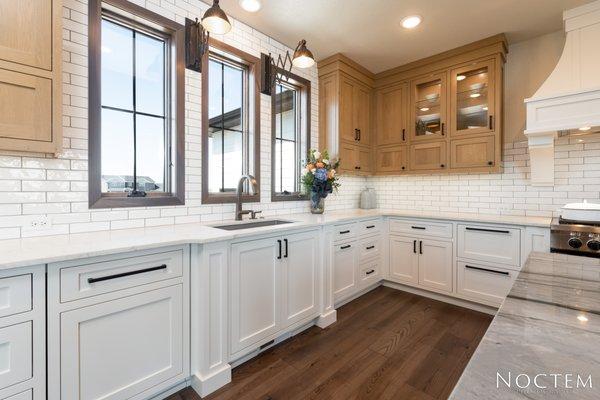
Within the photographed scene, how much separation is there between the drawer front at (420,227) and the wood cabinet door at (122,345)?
8.07ft

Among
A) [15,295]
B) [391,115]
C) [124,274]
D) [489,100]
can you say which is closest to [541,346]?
[124,274]

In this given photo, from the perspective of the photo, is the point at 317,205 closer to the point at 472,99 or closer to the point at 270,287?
the point at 270,287

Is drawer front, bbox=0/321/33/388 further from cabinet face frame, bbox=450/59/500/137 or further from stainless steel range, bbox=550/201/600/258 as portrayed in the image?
cabinet face frame, bbox=450/59/500/137

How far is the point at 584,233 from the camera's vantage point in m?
2.14

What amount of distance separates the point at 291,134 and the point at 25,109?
2290 mm

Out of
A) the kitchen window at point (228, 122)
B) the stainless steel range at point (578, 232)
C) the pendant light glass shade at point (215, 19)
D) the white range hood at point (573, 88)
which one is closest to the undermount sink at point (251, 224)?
the kitchen window at point (228, 122)

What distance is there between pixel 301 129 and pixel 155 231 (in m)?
2.03

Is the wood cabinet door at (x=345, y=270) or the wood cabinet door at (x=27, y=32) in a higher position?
the wood cabinet door at (x=27, y=32)

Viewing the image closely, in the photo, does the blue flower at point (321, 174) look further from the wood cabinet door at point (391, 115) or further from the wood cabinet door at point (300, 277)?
the wood cabinet door at point (391, 115)

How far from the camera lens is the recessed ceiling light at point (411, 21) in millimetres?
2637

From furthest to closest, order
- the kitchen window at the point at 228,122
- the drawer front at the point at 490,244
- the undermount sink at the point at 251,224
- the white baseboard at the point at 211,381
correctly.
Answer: the drawer front at the point at 490,244 → the kitchen window at the point at 228,122 → the undermount sink at the point at 251,224 → the white baseboard at the point at 211,381

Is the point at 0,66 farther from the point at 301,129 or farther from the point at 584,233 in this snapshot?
the point at 584,233

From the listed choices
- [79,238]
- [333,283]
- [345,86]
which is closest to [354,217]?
[333,283]

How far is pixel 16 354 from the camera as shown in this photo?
117 cm
